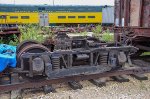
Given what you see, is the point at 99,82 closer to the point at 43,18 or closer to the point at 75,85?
the point at 75,85

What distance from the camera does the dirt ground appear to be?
5.04 meters

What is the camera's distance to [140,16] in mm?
7695

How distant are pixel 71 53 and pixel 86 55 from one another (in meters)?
0.46

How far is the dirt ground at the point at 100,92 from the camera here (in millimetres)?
5043

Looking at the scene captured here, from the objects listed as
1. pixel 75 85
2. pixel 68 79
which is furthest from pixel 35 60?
pixel 75 85

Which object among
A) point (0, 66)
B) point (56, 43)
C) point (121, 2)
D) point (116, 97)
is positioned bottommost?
point (116, 97)

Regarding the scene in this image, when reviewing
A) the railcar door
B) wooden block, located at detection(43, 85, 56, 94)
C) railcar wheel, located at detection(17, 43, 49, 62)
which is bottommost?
wooden block, located at detection(43, 85, 56, 94)

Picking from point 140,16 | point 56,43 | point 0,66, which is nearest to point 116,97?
point 56,43

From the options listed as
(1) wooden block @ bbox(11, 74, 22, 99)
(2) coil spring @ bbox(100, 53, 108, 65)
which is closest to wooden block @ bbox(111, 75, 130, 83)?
(2) coil spring @ bbox(100, 53, 108, 65)

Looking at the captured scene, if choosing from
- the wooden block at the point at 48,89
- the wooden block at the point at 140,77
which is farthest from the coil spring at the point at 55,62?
the wooden block at the point at 140,77

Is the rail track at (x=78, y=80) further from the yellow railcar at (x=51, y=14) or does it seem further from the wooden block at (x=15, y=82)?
the yellow railcar at (x=51, y=14)

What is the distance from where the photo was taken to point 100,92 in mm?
5324

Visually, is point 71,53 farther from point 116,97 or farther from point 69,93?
point 116,97

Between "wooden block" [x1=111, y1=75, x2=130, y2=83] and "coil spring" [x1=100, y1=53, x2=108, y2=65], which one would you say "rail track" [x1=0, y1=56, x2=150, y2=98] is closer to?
"wooden block" [x1=111, y1=75, x2=130, y2=83]
